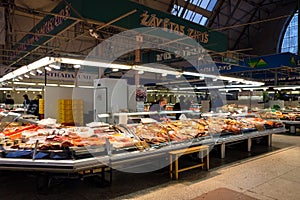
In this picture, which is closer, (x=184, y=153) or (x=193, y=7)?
(x=184, y=153)

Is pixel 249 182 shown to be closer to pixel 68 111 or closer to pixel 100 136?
pixel 100 136

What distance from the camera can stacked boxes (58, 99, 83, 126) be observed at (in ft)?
23.0

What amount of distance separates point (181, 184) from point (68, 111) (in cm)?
435

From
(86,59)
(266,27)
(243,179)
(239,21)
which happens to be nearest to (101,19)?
(86,59)

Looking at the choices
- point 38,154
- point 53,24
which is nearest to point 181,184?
point 38,154

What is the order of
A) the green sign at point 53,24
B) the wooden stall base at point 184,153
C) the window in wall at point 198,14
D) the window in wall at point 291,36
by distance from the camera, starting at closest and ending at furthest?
the green sign at point 53,24 < the wooden stall base at point 184,153 < the window in wall at point 198,14 < the window in wall at point 291,36

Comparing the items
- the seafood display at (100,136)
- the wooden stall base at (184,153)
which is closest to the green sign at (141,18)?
the seafood display at (100,136)

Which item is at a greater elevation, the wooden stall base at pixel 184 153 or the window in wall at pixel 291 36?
the window in wall at pixel 291 36

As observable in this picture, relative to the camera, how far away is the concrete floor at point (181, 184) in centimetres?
360

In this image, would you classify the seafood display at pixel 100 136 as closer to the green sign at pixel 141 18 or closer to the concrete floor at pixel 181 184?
the concrete floor at pixel 181 184

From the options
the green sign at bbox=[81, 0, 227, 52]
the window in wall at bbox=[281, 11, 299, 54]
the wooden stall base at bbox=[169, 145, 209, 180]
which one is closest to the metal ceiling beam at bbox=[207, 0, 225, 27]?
the window in wall at bbox=[281, 11, 299, 54]

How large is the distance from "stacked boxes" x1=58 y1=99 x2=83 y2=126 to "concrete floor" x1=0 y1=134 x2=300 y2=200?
2718 mm

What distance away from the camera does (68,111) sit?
23.1 ft

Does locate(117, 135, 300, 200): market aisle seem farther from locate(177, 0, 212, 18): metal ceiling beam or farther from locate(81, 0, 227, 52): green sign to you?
locate(177, 0, 212, 18): metal ceiling beam
